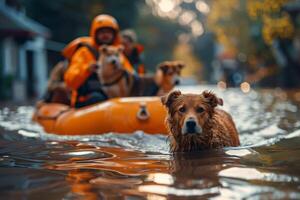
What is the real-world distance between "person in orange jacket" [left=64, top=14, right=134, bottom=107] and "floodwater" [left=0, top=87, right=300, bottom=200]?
2272 mm

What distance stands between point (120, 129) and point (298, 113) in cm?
538

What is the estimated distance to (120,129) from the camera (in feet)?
28.7

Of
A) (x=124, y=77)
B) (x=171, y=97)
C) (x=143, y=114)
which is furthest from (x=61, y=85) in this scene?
(x=171, y=97)

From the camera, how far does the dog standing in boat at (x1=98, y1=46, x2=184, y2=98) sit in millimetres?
9906

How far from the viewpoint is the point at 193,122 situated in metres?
5.82

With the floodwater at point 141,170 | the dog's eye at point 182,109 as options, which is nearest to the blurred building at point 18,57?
the floodwater at point 141,170

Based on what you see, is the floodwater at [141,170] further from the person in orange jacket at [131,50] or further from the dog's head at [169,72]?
the person in orange jacket at [131,50]

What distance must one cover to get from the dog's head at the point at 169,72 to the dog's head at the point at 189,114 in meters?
3.61

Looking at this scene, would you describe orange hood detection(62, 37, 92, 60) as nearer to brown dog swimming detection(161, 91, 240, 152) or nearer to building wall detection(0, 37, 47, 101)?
brown dog swimming detection(161, 91, 240, 152)

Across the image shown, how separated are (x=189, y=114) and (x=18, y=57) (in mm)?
23504

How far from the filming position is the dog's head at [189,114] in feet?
→ 19.3

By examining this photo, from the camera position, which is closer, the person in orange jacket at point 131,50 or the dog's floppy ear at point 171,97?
the dog's floppy ear at point 171,97

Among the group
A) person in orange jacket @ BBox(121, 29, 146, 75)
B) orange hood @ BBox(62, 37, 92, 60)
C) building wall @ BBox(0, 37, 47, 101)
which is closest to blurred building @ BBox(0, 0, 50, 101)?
building wall @ BBox(0, 37, 47, 101)

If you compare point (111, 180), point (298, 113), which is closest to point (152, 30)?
point (298, 113)
